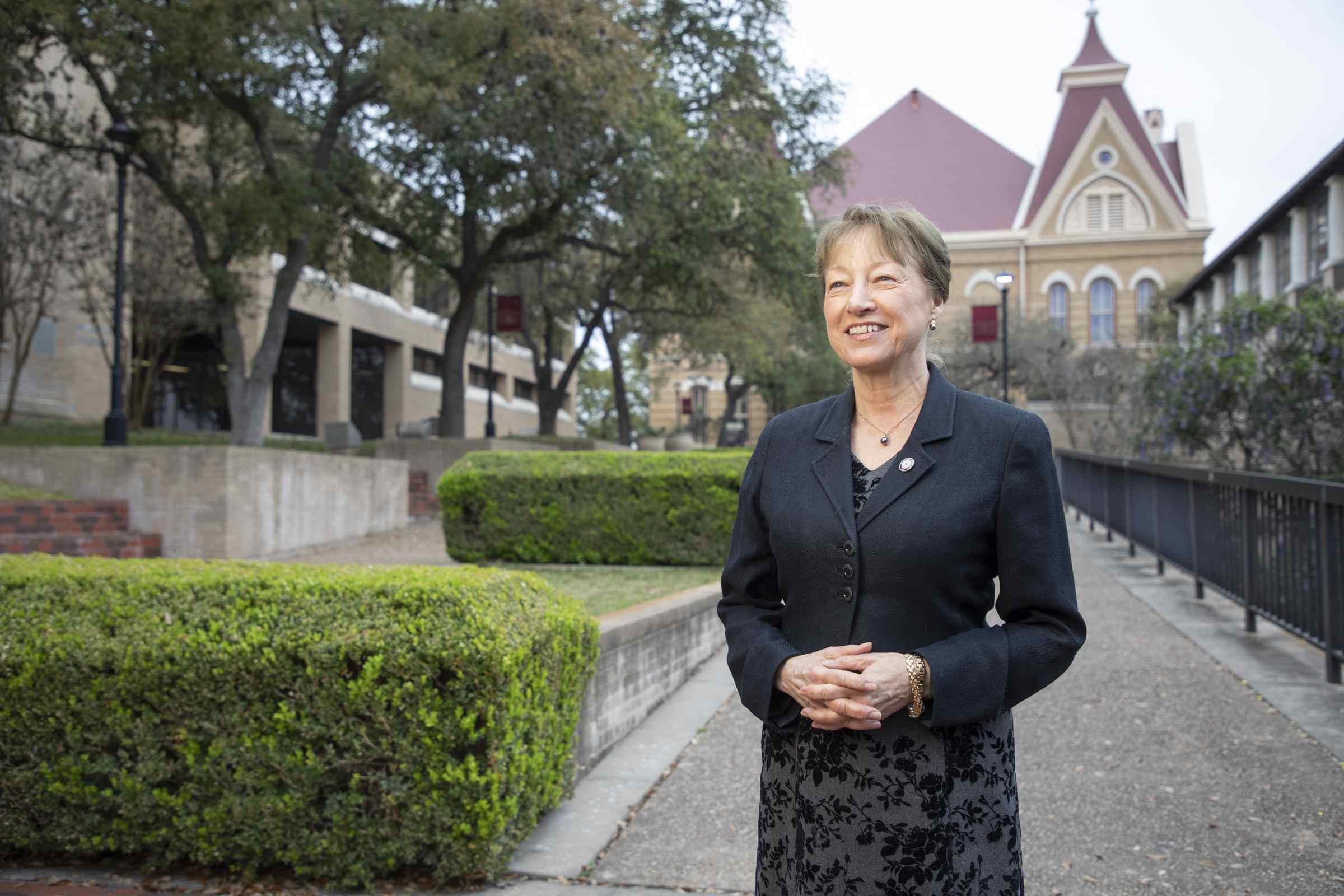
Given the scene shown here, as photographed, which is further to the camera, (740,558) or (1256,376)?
(1256,376)

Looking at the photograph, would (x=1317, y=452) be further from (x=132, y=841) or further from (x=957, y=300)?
(x=957, y=300)

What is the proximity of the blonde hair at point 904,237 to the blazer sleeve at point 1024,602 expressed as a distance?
38 centimetres

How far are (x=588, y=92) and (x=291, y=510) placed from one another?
8.09 meters

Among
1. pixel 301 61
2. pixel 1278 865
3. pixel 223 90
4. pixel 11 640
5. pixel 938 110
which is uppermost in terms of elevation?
Result: pixel 938 110

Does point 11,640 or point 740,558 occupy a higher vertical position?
point 740,558

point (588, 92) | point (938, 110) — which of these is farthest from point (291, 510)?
point (938, 110)

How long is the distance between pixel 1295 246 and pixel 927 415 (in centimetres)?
3038

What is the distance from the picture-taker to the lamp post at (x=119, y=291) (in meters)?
14.1

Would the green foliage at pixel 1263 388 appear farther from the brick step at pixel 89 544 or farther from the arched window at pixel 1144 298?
the arched window at pixel 1144 298

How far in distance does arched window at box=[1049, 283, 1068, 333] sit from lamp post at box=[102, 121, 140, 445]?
45.3 m

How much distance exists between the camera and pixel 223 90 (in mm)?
16453

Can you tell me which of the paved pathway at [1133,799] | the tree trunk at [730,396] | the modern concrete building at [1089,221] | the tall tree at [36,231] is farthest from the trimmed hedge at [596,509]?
the modern concrete building at [1089,221]

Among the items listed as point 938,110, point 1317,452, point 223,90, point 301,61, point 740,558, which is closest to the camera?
point 740,558

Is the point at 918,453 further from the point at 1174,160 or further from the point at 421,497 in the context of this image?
the point at 1174,160
